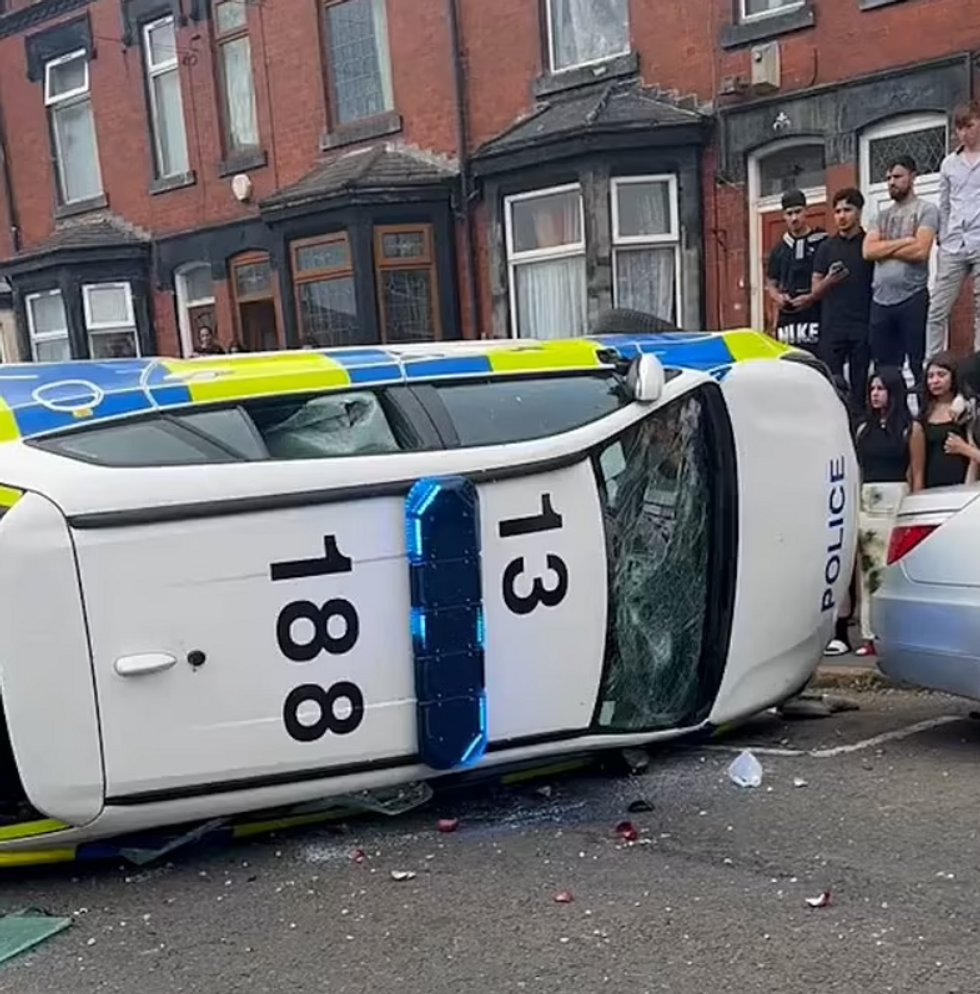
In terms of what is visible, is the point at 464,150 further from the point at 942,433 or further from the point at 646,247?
the point at 942,433

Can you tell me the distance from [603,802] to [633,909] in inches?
37.2

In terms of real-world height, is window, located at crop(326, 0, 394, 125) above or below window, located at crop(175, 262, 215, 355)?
above

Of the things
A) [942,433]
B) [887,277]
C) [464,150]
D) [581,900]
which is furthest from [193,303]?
[581,900]

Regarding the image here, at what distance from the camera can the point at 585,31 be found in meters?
12.6

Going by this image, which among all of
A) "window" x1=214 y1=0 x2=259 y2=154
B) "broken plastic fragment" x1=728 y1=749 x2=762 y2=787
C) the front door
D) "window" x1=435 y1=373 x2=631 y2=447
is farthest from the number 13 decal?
"window" x1=214 y1=0 x2=259 y2=154

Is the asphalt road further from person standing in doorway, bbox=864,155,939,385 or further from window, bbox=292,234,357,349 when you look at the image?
window, bbox=292,234,357,349

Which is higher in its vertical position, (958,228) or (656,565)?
(958,228)

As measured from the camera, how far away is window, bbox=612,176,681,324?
12.2 m

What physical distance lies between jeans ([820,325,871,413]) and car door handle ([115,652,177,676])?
664 centimetres

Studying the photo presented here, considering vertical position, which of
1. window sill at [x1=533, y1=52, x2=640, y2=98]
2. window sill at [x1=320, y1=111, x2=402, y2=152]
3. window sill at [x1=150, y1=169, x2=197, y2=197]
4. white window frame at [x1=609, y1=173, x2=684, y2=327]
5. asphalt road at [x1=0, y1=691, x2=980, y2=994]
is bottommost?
asphalt road at [x1=0, y1=691, x2=980, y2=994]

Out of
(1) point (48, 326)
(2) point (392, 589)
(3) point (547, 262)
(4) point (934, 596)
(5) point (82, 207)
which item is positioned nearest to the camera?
(2) point (392, 589)

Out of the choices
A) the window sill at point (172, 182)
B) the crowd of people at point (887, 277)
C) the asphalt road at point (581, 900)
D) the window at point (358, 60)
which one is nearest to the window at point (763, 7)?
the crowd of people at point (887, 277)

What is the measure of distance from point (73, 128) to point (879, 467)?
1542 centimetres

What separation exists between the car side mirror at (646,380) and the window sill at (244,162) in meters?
12.2
